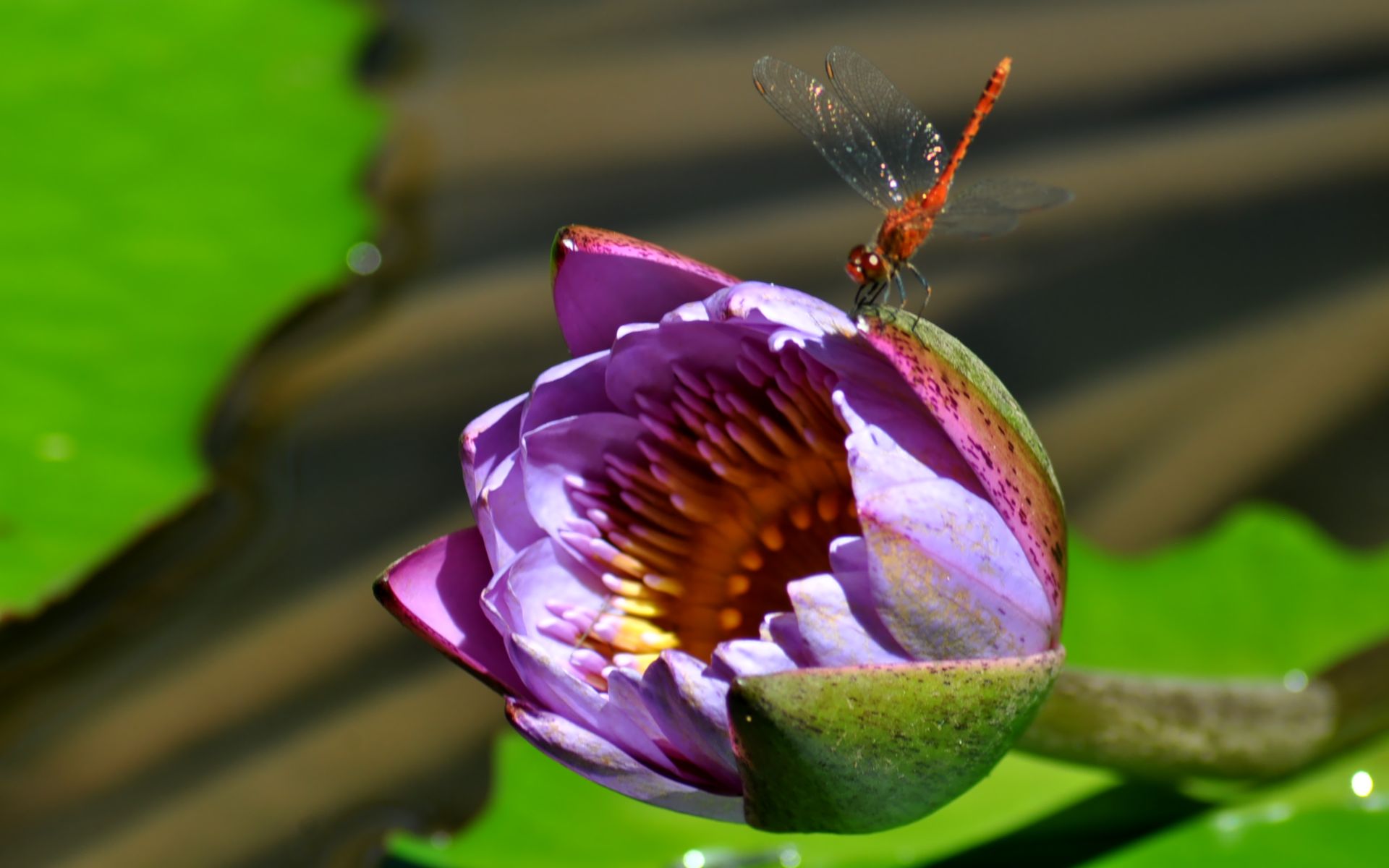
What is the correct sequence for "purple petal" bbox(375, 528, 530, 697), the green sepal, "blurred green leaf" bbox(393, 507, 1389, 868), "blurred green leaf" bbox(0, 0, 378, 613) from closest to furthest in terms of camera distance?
the green sepal, "purple petal" bbox(375, 528, 530, 697), "blurred green leaf" bbox(393, 507, 1389, 868), "blurred green leaf" bbox(0, 0, 378, 613)

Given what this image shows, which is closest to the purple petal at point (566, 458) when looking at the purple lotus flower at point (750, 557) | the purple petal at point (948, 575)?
the purple lotus flower at point (750, 557)

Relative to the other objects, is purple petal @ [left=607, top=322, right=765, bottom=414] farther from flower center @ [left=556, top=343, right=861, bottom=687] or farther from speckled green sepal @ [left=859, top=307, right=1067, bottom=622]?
speckled green sepal @ [left=859, top=307, right=1067, bottom=622]

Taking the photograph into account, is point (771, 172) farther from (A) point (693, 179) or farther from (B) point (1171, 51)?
(B) point (1171, 51)

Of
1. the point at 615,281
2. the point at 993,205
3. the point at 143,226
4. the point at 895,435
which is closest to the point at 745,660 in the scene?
the point at 895,435

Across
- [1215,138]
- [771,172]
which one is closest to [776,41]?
[771,172]

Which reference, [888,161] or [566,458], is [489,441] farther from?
[888,161]

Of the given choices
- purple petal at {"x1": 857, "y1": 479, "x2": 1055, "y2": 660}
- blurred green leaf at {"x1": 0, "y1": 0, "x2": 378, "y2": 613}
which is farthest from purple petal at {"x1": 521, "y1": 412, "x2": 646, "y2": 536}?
blurred green leaf at {"x1": 0, "y1": 0, "x2": 378, "y2": 613}

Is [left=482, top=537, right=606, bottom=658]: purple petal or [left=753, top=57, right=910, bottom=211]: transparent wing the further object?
[left=753, top=57, right=910, bottom=211]: transparent wing
